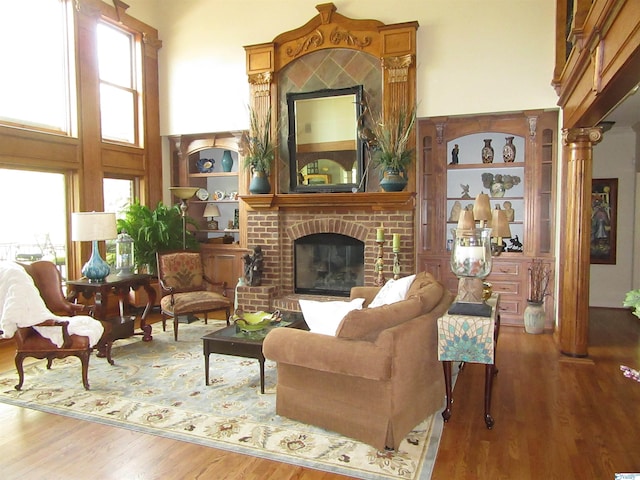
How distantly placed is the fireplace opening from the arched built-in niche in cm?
84

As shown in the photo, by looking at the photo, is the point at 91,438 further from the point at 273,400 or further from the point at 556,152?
the point at 556,152

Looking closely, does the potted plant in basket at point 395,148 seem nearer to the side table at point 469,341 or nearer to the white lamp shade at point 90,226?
the side table at point 469,341

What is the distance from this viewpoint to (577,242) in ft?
15.8

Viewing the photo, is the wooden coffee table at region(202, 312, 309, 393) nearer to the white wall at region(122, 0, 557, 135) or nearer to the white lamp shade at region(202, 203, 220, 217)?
the white wall at region(122, 0, 557, 135)

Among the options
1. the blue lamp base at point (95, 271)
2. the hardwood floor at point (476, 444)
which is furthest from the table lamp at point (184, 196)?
the hardwood floor at point (476, 444)

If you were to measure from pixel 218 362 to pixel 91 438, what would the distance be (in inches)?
63.6

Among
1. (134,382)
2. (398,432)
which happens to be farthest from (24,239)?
(398,432)

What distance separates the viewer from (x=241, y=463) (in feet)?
9.30

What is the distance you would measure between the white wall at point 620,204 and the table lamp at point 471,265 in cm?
541

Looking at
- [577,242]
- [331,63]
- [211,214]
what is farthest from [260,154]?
[577,242]

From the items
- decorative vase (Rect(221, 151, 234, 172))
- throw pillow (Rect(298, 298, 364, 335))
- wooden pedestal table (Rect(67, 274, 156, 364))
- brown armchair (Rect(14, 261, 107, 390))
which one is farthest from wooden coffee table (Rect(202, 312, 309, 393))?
decorative vase (Rect(221, 151, 234, 172))

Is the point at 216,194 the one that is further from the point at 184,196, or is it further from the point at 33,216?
the point at 33,216

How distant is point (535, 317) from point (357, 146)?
9.85 feet

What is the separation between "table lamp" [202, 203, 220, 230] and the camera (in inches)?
301
